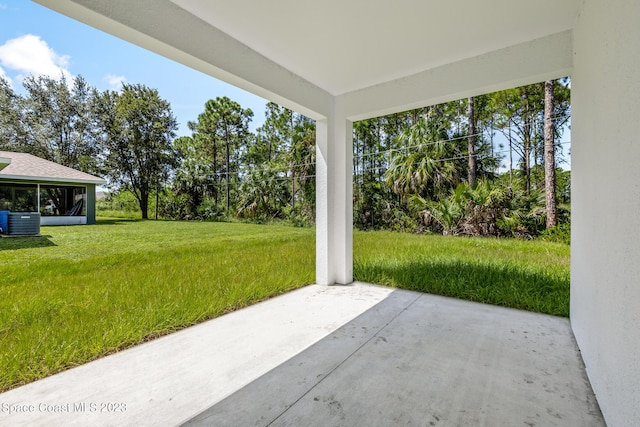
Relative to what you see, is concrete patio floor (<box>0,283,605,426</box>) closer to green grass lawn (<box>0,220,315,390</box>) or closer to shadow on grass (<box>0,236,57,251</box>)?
green grass lawn (<box>0,220,315,390</box>)

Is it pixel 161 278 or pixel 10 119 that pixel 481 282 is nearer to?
pixel 161 278

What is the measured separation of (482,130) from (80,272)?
29.5 feet

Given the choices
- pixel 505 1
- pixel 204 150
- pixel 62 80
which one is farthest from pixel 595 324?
pixel 204 150

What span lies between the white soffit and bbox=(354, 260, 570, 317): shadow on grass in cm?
247

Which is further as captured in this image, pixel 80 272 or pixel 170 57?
pixel 80 272

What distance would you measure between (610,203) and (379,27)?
1.84 metres

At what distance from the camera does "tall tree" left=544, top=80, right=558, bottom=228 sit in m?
5.77

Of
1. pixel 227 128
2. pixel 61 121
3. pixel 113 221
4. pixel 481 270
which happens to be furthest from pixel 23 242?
pixel 227 128

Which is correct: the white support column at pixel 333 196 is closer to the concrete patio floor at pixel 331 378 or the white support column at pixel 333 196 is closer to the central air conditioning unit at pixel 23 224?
the concrete patio floor at pixel 331 378

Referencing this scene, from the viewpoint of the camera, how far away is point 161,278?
321cm

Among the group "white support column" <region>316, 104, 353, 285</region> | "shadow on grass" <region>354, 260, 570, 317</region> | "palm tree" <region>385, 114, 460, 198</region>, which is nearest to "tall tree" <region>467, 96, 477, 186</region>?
"palm tree" <region>385, 114, 460, 198</region>

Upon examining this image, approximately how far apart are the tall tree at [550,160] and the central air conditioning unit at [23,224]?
8.27m

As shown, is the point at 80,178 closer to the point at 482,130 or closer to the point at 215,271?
the point at 215,271

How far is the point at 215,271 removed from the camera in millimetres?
3672
